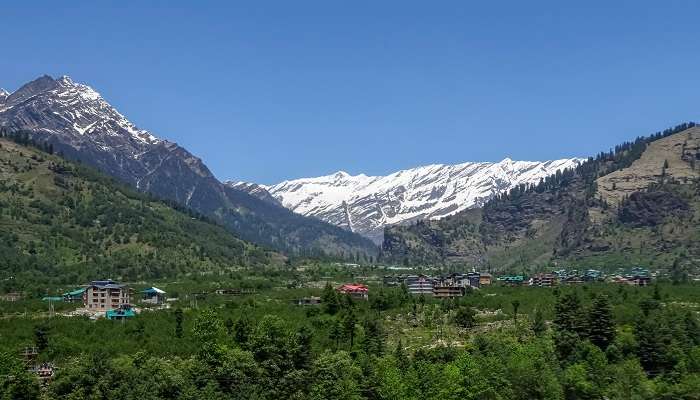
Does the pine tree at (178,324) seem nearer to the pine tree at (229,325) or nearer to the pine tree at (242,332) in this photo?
the pine tree at (229,325)

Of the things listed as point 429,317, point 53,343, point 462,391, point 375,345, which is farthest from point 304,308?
point 462,391

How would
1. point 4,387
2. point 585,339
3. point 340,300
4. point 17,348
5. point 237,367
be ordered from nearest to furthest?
point 4,387
point 237,367
point 17,348
point 585,339
point 340,300

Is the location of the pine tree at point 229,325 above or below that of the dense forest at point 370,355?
above

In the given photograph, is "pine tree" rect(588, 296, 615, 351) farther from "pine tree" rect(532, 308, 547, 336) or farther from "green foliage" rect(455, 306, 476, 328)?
"green foliage" rect(455, 306, 476, 328)

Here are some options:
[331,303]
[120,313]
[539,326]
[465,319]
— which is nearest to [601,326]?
[539,326]

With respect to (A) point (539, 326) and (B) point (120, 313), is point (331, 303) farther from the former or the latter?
(A) point (539, 326)

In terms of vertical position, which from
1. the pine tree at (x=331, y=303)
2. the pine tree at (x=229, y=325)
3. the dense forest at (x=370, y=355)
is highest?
the pine tree at (x=331, y=303)

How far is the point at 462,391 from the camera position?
126m

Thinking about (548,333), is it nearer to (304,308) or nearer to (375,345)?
(375,345)

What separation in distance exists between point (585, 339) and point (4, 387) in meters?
95.5

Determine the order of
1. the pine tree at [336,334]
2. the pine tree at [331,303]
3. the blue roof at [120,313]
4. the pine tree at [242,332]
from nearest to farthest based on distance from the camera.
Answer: the pine tree at [242,332]
the pine tree at [336,334]
the blue roof at [120,313]
the pine tree at [331,303]

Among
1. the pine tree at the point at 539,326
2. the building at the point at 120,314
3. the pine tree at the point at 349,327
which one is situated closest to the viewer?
the pine tree at the point at 349,327

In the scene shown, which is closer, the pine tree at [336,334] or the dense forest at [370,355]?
the dense forest at [370,355]

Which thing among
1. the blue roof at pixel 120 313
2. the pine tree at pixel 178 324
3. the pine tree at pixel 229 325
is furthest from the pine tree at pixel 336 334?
the blue roof at pixel 120 313
